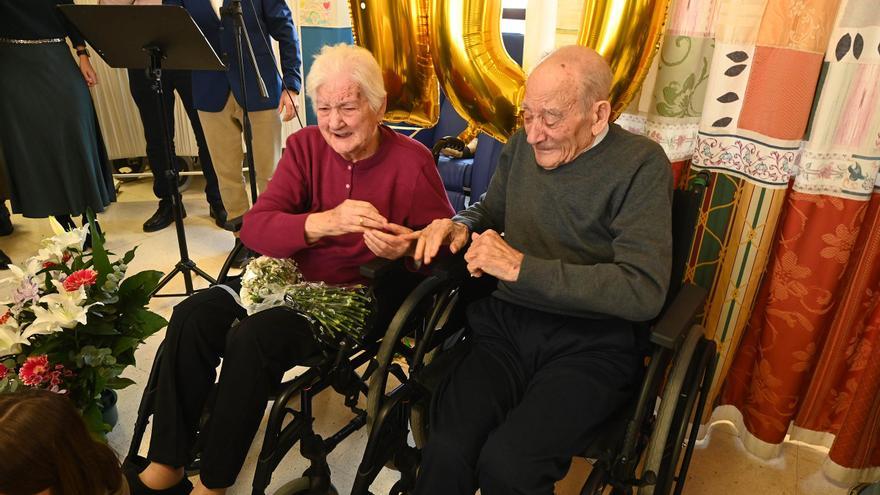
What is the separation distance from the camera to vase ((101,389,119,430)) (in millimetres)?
1825

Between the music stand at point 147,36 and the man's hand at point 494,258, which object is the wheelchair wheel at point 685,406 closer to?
the man's hand at point 494,258

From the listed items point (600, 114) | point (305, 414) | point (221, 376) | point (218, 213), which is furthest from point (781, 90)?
point (218, 213)

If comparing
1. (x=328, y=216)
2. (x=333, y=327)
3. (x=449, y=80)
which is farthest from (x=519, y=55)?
(x=333, y=327)

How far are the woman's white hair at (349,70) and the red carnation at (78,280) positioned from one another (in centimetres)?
70

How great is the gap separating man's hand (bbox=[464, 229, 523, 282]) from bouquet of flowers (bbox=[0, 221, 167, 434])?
2.66ft

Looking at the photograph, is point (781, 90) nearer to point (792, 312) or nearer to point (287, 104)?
point (792, 312)

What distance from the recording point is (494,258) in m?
1.31

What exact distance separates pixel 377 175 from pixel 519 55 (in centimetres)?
128

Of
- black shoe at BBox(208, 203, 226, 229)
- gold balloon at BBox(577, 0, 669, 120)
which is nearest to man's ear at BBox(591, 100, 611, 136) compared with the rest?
gold balloon at BBox(577, 0, 669, 120)

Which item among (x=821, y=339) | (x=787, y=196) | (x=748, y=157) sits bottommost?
(x=821, y=339)

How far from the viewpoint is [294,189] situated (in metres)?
1.63

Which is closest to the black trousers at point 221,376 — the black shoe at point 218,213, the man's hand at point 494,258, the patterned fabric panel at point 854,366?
the man's hand at point 494,258

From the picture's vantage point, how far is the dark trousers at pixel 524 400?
3.83ft

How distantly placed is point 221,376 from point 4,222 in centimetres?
286
